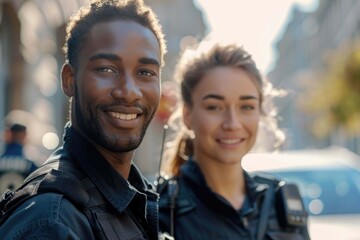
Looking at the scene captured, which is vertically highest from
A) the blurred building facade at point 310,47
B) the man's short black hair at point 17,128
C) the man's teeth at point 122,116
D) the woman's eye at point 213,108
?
the blurred building facade at point 310,47

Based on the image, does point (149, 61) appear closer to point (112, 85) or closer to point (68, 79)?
point (112, 85)

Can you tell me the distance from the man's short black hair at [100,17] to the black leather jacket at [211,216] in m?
1.21

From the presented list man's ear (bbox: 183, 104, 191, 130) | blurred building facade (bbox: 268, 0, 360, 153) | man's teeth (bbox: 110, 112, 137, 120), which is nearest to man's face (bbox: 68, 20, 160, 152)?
man's teeth (bbox: 110, 112, 137, 120)

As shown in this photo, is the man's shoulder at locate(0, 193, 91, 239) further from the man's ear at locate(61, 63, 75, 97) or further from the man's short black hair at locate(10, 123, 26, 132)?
the man's short black hair at locate(10, 123, 26, 132)

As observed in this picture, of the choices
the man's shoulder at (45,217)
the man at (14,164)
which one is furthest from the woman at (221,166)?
the man at (14,164)

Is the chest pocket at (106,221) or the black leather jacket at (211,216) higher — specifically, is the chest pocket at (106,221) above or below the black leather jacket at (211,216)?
below

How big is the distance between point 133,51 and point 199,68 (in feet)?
4.66

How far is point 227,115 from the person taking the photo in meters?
3.25

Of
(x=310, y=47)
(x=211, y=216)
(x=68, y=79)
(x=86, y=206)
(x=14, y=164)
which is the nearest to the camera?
(x=86, y=206)

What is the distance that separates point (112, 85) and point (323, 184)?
15.2 ft

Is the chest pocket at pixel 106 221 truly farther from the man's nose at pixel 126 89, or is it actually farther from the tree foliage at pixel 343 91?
the tree foliage at pixel 343 91

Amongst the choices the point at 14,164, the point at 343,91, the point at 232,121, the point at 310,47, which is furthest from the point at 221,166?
the point at 310,47

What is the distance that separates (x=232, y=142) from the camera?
3242 mm

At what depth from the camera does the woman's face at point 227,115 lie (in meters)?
3.25
